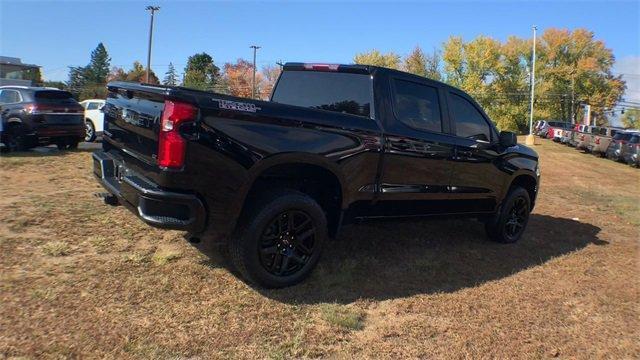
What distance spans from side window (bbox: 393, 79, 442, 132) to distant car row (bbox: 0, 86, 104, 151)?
9853 millimetres

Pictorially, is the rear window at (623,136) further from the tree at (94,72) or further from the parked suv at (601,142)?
the tree at (94,72)

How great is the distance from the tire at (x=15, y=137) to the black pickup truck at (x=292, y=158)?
833 centimetres

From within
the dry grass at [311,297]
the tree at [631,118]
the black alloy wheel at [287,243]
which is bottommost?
the dry grass at [311,297]

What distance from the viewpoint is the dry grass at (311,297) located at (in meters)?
3.39

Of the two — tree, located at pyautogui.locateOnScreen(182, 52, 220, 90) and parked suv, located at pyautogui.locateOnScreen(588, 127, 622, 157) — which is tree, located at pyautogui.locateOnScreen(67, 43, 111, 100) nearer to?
tree, located at pyautogui.locateOnScreen(182, 52, 220, 90)

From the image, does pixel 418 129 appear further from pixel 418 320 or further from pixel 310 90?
pixel 418 320

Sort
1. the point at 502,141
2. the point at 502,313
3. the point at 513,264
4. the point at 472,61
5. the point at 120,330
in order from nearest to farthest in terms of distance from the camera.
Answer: the point at 120,330, the point at 502,313, the point at 513,264, the point at 502,141, the point at 472,61

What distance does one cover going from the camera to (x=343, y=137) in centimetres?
435

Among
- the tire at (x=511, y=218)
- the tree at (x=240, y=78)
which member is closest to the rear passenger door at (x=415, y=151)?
the tire at (x=511, y=218)

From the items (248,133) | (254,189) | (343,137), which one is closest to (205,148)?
(248,133)

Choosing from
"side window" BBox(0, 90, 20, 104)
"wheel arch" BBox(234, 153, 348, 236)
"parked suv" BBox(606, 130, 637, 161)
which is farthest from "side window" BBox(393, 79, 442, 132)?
"parked suv" BBox(606, 130, 637, 161)

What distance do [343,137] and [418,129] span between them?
1083 millimetres

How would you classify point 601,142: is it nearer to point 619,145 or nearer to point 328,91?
point 619,145

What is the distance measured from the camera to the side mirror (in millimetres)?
6094
